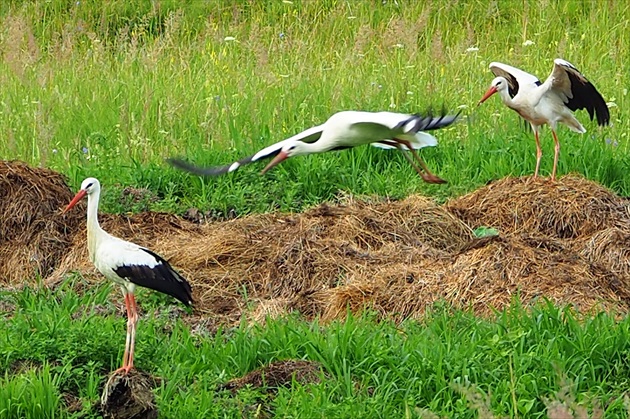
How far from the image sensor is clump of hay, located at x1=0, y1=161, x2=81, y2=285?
23.5ft

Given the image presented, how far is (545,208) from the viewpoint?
7422 millimetres

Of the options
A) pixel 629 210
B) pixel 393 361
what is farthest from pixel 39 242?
pixel 629 210

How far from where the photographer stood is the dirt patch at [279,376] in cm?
499

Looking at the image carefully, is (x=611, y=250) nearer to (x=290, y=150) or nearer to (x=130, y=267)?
(x=290, y=150)

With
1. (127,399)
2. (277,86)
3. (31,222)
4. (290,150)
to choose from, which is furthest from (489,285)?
(277,86)

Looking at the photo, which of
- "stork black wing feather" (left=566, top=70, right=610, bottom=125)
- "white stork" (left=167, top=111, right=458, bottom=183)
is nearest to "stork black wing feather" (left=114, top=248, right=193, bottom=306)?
"white stork" (left=167, top=111, right=458, bottom=183)

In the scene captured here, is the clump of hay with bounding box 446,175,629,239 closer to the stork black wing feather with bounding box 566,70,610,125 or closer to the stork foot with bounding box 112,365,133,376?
the stork black wing feather with bounding box 566,70,610,125

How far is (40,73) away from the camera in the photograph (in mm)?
10984

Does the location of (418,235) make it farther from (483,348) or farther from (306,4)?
(306,4)

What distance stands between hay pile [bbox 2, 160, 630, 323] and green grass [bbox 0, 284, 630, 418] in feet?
1.53

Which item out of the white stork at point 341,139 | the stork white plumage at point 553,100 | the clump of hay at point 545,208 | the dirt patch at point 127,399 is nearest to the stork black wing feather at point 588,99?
the stork white plumage at point 553,100

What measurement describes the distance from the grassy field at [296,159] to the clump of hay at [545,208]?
547 millimetres

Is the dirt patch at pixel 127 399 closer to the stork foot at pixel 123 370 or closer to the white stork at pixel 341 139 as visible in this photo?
the stork foot at pixel 123 370

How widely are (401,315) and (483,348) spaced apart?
3.20 feet
